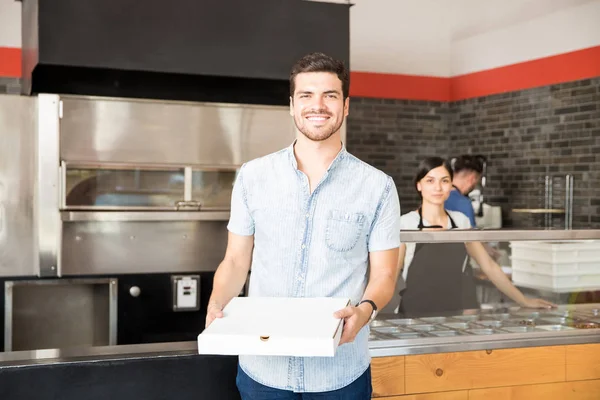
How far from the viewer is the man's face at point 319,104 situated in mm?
1780

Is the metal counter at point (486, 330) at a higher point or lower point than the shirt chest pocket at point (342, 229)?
lower

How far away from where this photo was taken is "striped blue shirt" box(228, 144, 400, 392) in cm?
182

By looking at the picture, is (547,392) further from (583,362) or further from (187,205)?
(187,205)

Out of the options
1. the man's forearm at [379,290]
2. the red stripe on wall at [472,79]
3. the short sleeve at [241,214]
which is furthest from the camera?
the red stripe on wall at [472,79]

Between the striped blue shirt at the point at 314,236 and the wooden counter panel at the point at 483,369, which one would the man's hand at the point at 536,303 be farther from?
the striped blue shirt at the point at 314,236

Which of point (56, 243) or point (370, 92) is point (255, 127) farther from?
point (370, 92)

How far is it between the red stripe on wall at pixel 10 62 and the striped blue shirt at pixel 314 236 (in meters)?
4.70

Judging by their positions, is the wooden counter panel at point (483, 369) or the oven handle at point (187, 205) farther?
the oven handle at point (187, 205)

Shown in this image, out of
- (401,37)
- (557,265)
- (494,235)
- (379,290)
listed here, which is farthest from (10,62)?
(379,290)

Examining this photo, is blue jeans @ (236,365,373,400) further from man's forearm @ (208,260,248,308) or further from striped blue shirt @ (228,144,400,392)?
man's forearm @ (208,260,248,308)

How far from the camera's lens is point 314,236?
1835mm

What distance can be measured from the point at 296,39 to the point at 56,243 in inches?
67.3

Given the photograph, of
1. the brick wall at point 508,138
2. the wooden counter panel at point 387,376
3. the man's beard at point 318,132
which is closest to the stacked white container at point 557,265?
the wooden counter panel at point 387,376

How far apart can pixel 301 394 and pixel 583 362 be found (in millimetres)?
1374
